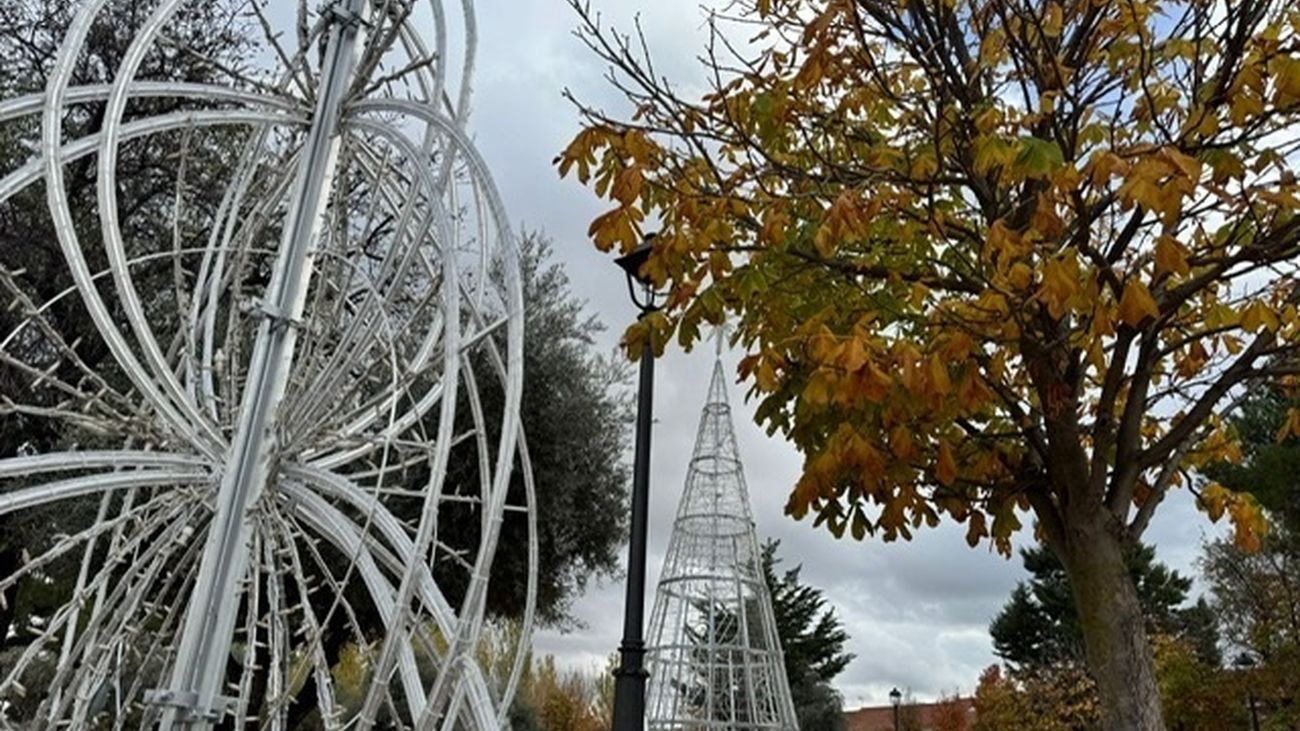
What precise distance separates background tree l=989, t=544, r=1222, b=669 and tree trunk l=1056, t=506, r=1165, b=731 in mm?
25702

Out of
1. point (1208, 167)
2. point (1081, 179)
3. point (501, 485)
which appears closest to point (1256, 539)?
point (1208, 167)

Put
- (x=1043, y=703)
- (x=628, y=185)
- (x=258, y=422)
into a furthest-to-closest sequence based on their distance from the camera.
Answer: (x=1043, y=703) → (x=628, y=185) → (x=258, y=422)

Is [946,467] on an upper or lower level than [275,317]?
upper

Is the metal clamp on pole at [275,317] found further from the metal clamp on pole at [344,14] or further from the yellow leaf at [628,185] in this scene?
the yellow leaf at [628,185]

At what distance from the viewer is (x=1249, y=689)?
2130cm

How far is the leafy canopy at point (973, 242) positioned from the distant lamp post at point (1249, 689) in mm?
21080

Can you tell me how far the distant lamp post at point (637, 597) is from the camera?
4.59 meters

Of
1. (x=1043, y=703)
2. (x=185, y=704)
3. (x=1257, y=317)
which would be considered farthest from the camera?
(x=1043, y=703)

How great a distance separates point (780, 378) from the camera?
3.91 meters

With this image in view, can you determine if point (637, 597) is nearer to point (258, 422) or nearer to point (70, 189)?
point (258, 422)

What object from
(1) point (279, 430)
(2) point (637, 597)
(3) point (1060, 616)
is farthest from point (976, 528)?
(3) point (1060, 616)

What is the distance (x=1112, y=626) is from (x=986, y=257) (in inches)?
59.0

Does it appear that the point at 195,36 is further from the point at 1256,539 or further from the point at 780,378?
the point at 1256,539

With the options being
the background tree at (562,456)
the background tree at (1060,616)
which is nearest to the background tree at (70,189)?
the background tree at (562,456)
